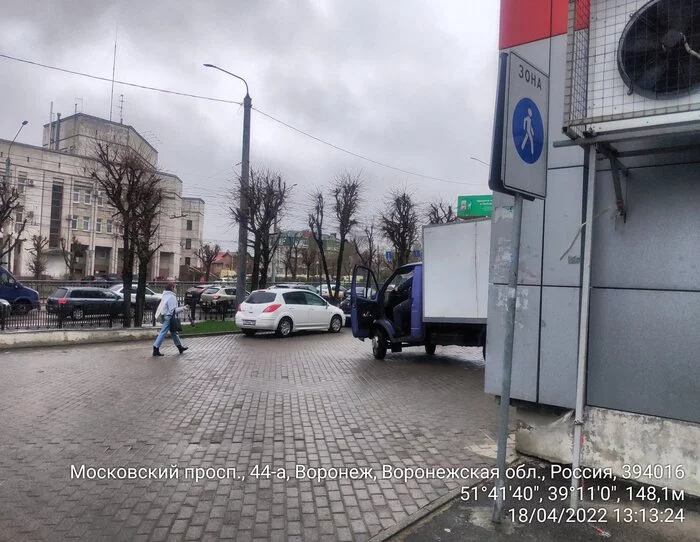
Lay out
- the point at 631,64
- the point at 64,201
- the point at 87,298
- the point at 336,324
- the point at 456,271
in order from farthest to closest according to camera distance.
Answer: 1. the point at 64,201
2. the point at 87,298
3. the point at 336,324
4. the point at 456,271
5. the point at 631,64

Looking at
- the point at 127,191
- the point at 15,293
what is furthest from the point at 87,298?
the point at 127,191

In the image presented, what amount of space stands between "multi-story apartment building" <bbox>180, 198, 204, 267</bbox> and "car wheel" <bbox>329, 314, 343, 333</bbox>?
74130 millimetres

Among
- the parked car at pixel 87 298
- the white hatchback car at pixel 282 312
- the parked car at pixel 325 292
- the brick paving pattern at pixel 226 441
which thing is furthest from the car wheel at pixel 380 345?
the parked car at pixel 325 292

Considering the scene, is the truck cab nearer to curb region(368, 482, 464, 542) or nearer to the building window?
curb region(368, 482, 464, 542)

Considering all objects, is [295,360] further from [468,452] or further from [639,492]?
[639,492]

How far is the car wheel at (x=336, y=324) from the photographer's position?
18969 millimetres

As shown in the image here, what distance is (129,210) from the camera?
55.7ft

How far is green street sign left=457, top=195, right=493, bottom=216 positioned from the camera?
73.7 feet

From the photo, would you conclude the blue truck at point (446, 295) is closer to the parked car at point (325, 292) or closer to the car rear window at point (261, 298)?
the car rear window at point (261, 298)

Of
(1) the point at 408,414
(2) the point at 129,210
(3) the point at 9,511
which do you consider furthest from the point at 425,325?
(2) the point at 129,210

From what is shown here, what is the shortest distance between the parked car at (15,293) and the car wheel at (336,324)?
42.3 ft

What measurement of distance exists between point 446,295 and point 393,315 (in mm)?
1984

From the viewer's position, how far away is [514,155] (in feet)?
12.0

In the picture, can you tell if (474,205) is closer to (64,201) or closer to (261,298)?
(261,298)
